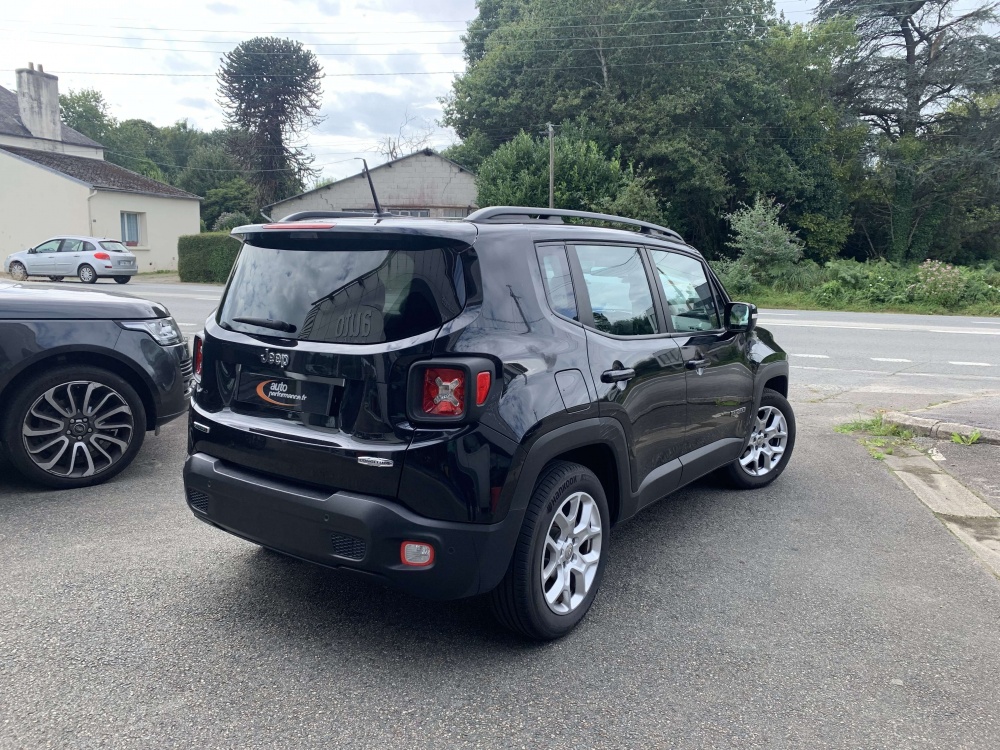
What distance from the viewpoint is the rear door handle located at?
3.42m

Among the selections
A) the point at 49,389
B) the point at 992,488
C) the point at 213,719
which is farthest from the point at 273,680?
the point at 992,488

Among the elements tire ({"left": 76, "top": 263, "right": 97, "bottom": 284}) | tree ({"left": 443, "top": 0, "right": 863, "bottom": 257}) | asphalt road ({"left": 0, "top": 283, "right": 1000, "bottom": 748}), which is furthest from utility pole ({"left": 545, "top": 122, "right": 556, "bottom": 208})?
asphalt road ({"left": 0, "top": 283, "right": 1000, "bottom": 748})

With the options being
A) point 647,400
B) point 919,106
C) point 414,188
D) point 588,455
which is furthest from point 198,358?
point 919,106

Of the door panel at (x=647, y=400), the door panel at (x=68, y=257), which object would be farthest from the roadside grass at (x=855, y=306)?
the door panel at (x=68, y=257)

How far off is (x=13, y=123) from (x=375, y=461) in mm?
46756

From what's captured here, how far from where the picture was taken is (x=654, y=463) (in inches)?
153

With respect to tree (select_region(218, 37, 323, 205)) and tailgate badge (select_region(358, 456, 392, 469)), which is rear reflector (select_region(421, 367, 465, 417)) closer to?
tailgate badge (select_region(358, 456, 392, 469))

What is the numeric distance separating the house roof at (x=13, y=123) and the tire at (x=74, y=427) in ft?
139

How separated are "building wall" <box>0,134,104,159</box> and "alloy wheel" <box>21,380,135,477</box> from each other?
4036 cm

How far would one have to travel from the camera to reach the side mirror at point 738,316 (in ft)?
15.6

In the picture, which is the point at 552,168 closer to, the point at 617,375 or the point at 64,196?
the point at 64,196

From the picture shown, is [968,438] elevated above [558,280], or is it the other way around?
[558,280]

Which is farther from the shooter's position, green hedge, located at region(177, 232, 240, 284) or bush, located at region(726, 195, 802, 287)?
green hedge, located at region(177, 232, 240, 284)

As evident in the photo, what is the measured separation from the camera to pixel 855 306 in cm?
2297
